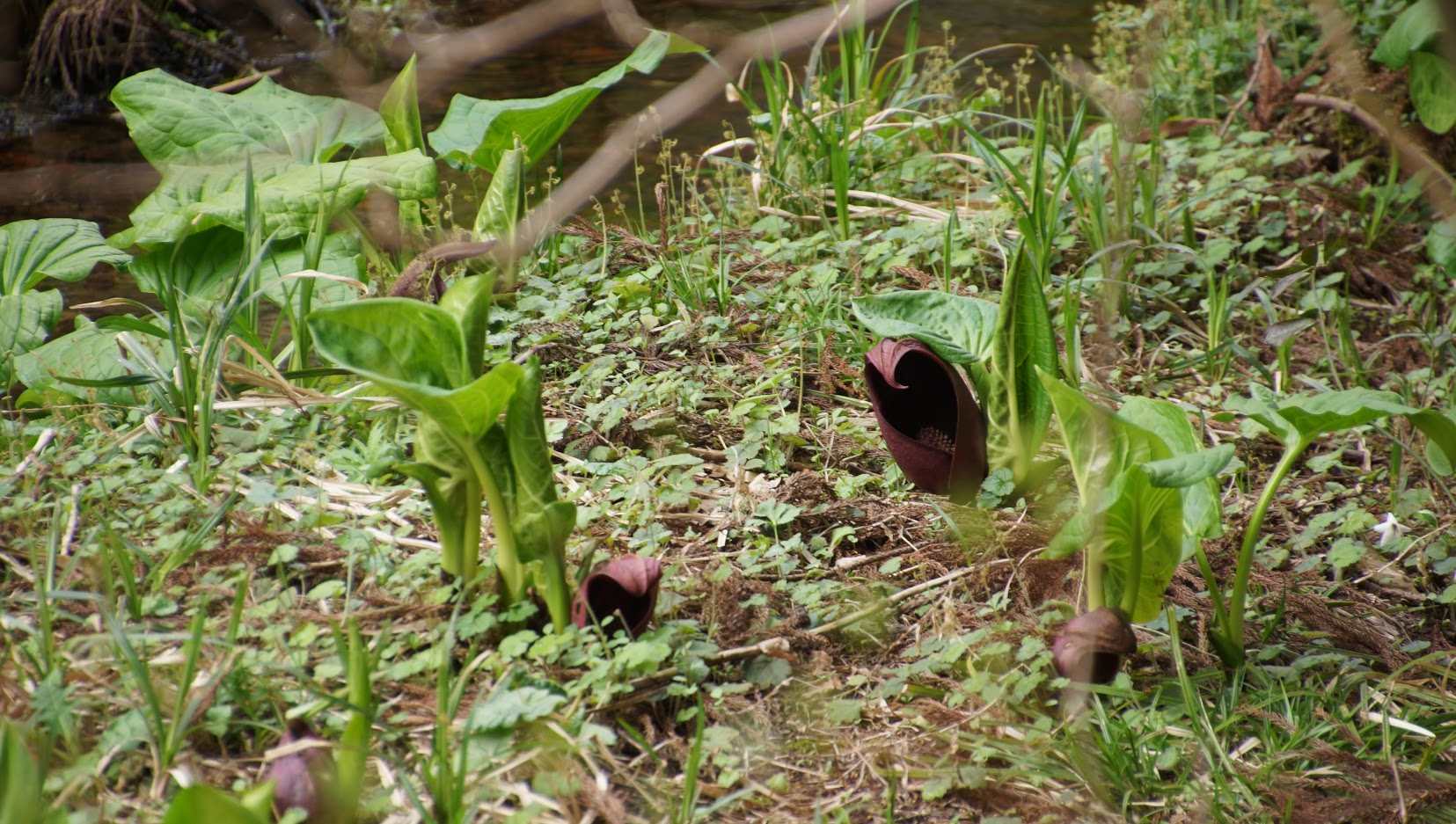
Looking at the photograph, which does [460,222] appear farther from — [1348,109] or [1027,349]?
[1348,109]

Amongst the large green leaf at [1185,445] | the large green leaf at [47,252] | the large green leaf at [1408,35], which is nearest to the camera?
the large green leaf at [1185,445]

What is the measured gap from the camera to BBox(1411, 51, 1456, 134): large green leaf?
2799mm

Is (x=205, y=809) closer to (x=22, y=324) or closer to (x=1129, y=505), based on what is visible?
(x=1129, y=505)

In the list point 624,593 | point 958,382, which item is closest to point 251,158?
point 624,593

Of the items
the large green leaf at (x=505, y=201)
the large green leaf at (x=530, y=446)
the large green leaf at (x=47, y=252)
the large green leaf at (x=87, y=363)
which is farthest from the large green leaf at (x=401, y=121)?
the large green leaf at (x=530, y=446)

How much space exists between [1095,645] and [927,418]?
58cm

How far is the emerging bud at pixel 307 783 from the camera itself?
122 centimetres

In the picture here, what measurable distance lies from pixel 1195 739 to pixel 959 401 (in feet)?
2.07

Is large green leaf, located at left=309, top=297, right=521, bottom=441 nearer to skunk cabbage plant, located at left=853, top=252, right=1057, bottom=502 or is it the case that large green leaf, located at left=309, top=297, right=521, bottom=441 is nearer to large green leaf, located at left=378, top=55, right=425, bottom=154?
skunk cabbage plant, located at left=853, top=252, right=1057, bottom=502

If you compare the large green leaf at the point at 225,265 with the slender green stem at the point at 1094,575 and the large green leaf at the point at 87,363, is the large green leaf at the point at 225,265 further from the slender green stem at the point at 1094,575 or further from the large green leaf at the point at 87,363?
the slender green stem at the point at 1094,575

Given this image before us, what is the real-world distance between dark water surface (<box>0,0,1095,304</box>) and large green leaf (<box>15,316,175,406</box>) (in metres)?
1.05

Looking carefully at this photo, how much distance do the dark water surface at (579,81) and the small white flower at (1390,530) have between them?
232cm

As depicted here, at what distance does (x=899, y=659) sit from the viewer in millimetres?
1632

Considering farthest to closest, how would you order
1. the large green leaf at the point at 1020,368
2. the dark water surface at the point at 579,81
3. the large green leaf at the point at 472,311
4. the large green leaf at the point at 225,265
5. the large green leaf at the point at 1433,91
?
the dark water surface at the point at 579,81
the large green leaf at the point at 1433,91
the large green leaf at the point at 225,265
the large green leaf at the point at 1020,368
the large green leaf at the point at 472,311
